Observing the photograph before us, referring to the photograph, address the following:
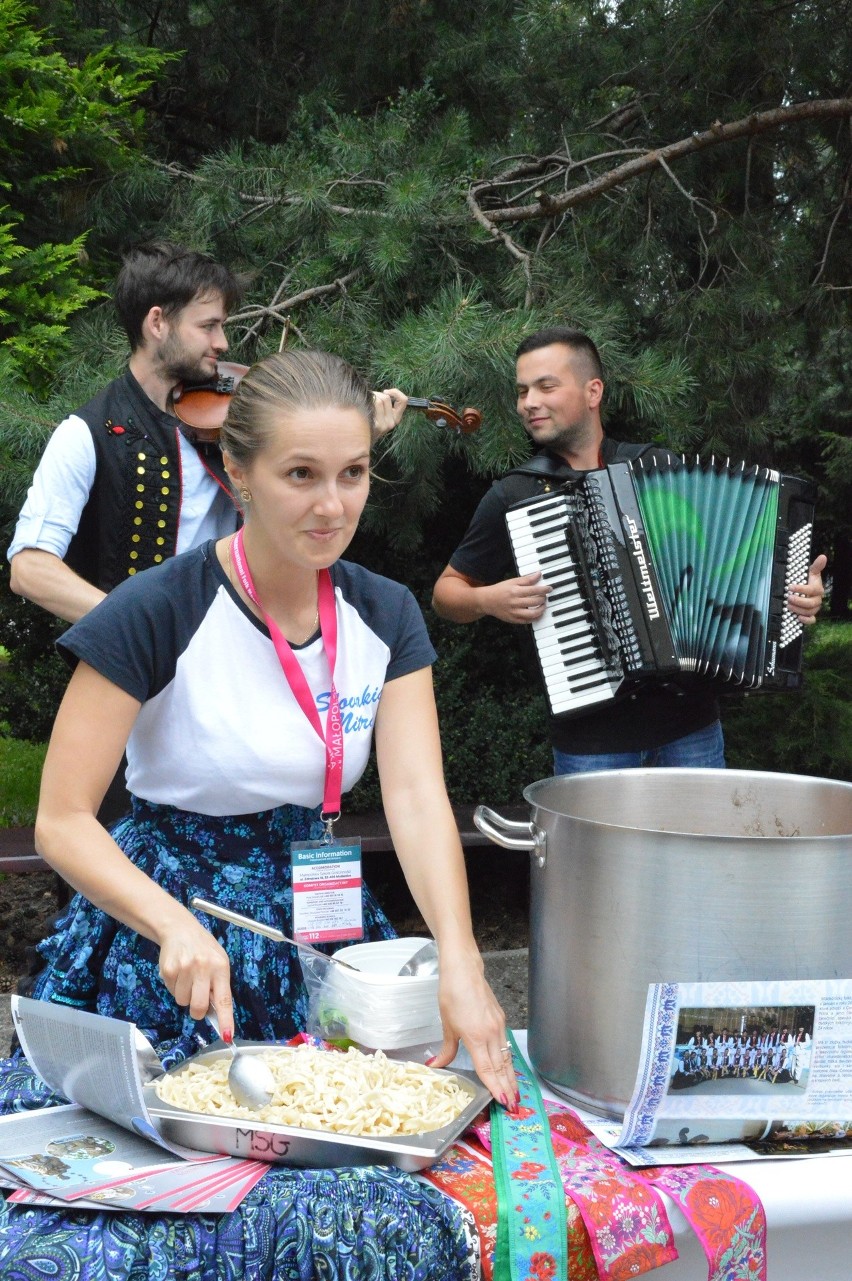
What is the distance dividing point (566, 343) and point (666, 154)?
136cm

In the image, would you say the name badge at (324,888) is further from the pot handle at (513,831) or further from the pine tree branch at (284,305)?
the pine tree branch at (284,305)

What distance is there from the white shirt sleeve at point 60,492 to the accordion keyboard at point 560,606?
973 millimetres

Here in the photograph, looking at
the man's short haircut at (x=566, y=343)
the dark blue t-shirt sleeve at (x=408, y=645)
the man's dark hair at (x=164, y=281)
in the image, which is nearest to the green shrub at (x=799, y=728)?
the man's short haircut at (x=566, y=343)

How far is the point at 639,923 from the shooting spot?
4.50 ft

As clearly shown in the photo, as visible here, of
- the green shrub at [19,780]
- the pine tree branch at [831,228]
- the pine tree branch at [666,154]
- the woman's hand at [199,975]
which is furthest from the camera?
the green shrub at [19,780]

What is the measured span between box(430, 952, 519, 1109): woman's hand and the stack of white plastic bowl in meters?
0.04

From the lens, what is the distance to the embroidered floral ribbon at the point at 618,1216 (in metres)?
1.26

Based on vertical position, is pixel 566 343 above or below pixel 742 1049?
above

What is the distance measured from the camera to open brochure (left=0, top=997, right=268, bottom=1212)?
1.21 meters

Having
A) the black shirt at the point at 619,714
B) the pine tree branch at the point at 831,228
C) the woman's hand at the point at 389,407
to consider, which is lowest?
the black shirt at the point at 619,714

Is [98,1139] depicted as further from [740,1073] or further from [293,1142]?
[740,1073]

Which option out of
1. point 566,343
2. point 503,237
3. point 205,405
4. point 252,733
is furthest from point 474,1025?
point 503,237

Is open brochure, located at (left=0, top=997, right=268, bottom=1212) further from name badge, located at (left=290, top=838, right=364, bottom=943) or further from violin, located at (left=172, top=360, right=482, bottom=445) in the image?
violin, located at (left=172, top=360, right=482, bottom=445)

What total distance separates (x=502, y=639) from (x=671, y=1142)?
409 cm
